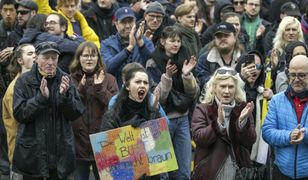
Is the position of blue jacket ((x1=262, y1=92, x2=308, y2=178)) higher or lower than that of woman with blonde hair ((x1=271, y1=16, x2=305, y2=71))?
lower

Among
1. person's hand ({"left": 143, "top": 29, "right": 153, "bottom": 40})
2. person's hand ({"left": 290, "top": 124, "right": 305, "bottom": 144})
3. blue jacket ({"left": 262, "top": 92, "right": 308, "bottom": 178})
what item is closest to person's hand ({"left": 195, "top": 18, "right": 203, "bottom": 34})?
person's hand ({"left": 143, "top": 29, "right": 153, "bottom": 40})

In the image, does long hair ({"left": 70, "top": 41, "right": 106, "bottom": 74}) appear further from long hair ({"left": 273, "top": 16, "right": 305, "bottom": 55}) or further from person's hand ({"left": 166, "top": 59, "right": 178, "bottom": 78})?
long hair ({"left": 273, "top": 16, "right": 305, "bottom": 55})

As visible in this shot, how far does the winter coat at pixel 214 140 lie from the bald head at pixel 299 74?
0.56 metres

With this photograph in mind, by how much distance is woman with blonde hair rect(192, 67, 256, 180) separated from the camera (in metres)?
8.51

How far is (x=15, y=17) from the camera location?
40.8ft

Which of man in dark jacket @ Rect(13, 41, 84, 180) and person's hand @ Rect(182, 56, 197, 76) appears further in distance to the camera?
person's hand @ Rect(182, 56, 197, 76)

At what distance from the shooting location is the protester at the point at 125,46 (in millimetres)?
10930

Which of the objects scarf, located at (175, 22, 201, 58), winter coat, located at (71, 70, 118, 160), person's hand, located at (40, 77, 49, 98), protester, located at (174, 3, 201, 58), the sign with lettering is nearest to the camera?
the sign with lettering

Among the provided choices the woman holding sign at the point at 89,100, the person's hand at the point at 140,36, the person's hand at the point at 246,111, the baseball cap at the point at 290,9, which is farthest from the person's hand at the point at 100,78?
the baseball cap at the point at 290,9

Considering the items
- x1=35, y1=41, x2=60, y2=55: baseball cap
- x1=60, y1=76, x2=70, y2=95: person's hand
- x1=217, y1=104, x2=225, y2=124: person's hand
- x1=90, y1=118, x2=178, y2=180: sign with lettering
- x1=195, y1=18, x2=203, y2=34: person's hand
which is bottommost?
x1=90, y1=118, x2=178, y2=180: sign with lettering

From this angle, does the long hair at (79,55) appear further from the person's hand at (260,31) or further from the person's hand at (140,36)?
the person's hand at (260,31)

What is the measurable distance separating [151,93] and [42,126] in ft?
3.97

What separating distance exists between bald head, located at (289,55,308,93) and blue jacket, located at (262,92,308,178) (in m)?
0.16

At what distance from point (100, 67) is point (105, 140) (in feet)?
5.17
